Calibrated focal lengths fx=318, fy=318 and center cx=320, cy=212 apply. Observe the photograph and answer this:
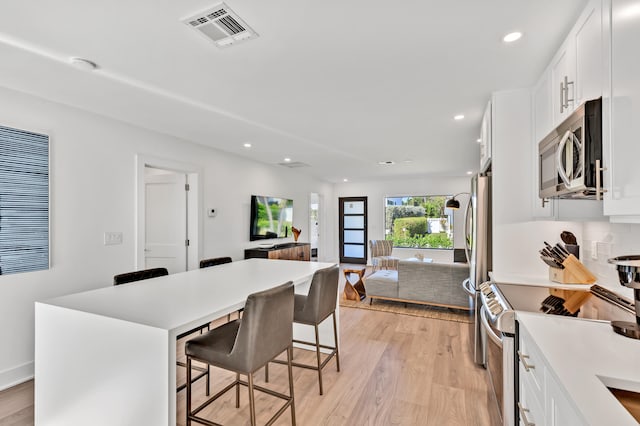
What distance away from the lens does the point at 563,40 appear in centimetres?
182

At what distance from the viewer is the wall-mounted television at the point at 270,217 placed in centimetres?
549

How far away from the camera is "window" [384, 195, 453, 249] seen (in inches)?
314

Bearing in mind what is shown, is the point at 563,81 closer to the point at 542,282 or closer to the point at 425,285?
the point at 542,282

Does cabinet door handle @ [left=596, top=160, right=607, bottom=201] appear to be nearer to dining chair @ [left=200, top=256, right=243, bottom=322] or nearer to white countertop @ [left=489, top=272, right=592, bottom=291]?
white countertop @ [left=489, top=272, right=592, bottom=291]

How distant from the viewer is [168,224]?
14.6 ft

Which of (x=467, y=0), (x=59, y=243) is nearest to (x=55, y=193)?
(x=59, y=243)

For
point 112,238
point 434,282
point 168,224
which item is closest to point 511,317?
point 434,282

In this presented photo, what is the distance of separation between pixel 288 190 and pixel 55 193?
166 inches

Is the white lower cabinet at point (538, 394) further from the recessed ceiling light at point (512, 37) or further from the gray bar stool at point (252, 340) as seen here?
the recessed ceiling light at point (512, 37)

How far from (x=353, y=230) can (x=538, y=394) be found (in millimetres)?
7874

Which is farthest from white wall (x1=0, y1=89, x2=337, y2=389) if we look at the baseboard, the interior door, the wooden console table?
the wooden console table

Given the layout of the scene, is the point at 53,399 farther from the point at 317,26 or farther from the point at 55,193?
the point at 317,26

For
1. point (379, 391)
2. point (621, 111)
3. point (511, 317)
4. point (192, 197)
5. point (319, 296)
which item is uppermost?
point (621, 111)

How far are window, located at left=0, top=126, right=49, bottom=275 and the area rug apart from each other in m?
3.64
